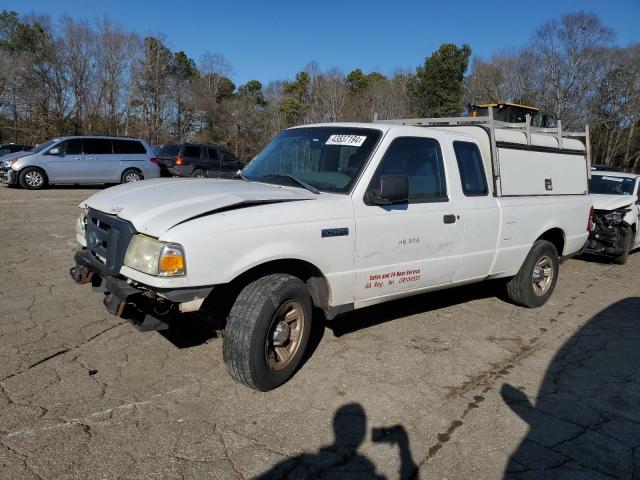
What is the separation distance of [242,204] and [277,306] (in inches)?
29.2

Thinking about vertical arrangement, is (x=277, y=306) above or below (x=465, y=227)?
below

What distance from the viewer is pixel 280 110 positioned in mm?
49469

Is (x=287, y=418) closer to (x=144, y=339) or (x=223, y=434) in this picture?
(x=223, y=434)

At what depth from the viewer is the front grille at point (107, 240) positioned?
3383 mm

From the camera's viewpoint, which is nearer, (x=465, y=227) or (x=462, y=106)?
(x=465, y=227)

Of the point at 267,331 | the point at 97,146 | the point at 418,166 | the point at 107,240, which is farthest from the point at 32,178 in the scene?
the point at 267,331

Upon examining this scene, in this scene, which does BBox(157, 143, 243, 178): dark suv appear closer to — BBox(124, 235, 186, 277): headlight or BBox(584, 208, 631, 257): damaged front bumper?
BBox(584, 208, 631, 257): damaged front bumper

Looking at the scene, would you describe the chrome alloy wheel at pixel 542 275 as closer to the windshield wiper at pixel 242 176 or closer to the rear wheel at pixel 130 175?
the windshield wiper at pixel 242 176

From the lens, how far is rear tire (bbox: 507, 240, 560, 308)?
5754mm

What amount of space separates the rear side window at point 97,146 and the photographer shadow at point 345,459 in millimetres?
16259

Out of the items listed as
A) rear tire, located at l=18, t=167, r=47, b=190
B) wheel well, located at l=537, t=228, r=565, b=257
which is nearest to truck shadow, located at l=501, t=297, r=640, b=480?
wheel well, located at l=537, t=228, r=565, b=257

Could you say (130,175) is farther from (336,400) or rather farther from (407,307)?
(336,400)

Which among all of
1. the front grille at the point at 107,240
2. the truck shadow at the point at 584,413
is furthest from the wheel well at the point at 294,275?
the truck shadow at the point at 584,413

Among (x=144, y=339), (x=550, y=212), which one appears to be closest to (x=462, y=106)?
(x=550, y=212)
